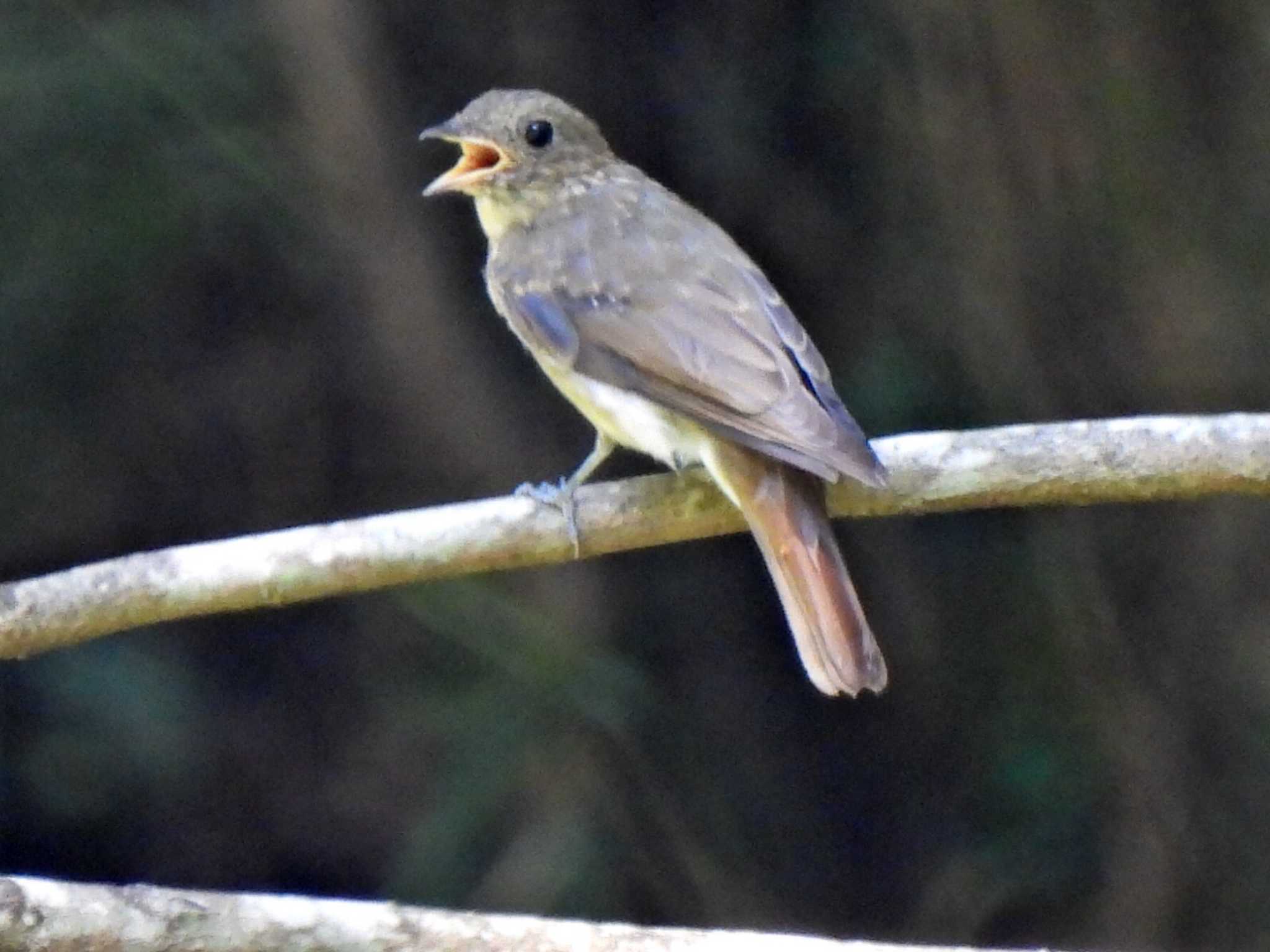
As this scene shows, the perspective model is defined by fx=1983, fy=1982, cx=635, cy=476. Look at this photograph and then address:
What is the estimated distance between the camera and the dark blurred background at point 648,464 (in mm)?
4492

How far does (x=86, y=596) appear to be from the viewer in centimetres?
286

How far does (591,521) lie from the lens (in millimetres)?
3113

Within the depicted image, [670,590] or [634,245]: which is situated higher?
[634,245]

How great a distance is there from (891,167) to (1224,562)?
119 cm

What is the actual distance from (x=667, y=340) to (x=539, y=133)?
830mm

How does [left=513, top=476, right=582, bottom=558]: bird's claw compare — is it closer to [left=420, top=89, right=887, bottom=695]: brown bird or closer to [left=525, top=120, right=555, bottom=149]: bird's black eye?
[left=420, top=89, right=887, bottom=695]: brown bird

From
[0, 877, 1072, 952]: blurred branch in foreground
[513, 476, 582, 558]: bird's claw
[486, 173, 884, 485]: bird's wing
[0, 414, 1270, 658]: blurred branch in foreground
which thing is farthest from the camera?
[486, 173, 884, 485]: bird's wing

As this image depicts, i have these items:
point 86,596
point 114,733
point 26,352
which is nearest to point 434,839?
point 114,733

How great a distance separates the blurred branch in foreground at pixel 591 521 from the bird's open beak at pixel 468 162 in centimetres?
93

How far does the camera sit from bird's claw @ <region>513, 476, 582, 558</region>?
3.04m

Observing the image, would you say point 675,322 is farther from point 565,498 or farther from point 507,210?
point 507,210

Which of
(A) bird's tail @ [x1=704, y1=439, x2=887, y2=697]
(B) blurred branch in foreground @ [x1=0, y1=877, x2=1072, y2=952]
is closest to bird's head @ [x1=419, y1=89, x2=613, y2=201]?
(A) bird's tail @ [x1=704, y1=439, x2=887, y2=697]

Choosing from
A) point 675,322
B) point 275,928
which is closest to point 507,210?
point 675,322

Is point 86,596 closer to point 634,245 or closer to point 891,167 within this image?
point 634,245
